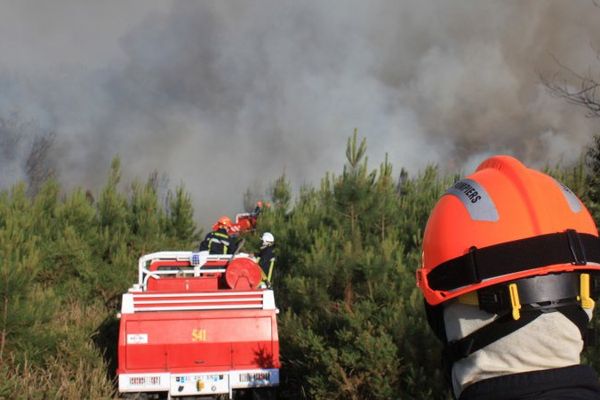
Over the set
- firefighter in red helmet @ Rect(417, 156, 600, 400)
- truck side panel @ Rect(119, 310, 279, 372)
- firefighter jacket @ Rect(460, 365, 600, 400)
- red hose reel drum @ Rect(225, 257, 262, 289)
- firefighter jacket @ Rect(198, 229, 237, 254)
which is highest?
firefighter jacket @ Rect(198, 229, 237, 254)

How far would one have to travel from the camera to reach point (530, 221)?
1.33 meters

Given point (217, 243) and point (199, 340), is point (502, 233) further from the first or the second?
point (217, 243)

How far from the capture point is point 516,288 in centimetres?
127

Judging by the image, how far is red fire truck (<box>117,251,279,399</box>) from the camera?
6.88 meters

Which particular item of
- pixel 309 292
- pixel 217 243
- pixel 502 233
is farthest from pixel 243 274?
pixel 502 233

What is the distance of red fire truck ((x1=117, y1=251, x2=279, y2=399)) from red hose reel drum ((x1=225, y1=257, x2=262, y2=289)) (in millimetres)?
964

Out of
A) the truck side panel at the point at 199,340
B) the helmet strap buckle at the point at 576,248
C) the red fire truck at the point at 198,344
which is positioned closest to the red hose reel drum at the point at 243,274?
the red fire truck at the point at 198,344

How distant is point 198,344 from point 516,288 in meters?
6.07

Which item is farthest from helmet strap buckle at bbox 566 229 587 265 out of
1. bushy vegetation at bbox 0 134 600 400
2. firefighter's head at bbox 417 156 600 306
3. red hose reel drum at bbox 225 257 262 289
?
red hose reel drum at bbox 225 257 262 289

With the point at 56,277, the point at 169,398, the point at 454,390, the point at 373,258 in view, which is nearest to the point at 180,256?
the point at 169,398

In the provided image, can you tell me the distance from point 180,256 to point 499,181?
298 inches

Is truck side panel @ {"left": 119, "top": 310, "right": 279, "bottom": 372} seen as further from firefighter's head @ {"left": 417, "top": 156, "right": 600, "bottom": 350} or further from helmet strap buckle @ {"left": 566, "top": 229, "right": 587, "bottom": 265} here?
helmet strap buckle @ {"left": 566, "top": 229, "right": 587, "bottom": 265}

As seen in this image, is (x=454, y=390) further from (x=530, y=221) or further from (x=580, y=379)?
(x=530, y=221)

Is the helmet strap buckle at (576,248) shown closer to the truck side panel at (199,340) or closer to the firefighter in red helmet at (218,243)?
the truck side panel at (199,340)
